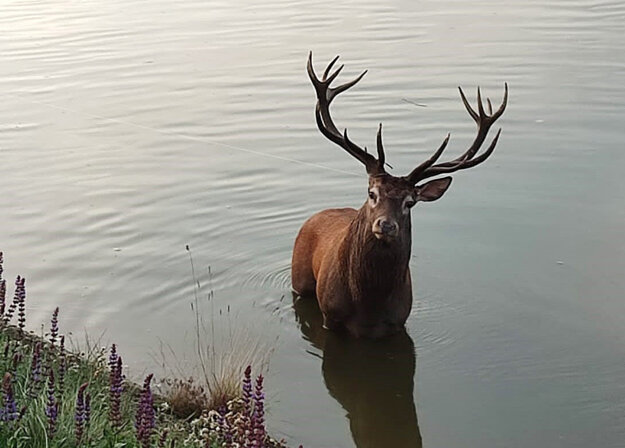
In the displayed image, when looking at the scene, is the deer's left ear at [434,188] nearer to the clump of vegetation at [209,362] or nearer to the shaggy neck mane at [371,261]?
the shaggy neck mane at [371,261]

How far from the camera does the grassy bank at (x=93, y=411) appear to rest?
444cm

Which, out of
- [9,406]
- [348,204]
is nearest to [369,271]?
[348,204]

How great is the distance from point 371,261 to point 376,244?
156mm

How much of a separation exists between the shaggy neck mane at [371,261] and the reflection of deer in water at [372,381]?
0.38 m

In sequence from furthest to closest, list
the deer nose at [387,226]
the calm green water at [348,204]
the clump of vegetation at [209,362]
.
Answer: the deer nose at [387,226] < the calm green water at [348,204] < the clump of vegetation at [209,362]

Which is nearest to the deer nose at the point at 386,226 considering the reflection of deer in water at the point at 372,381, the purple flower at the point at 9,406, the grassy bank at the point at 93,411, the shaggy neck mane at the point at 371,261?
the shaggy neck mane at the point at 371,261

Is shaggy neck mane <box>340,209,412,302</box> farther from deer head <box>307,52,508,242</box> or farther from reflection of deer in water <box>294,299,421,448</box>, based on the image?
reflection of deer in water <box>294,299,421,448</box>

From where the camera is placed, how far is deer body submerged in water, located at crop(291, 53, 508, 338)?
7949mm

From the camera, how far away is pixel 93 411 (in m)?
5.46

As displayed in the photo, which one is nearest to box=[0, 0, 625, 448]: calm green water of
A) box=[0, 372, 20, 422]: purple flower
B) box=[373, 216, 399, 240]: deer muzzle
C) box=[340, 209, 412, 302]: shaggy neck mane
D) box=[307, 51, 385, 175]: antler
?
box=[340, 209, 412, 302]: shaggy neck mane

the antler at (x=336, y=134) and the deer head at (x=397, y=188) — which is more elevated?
the antler at (x=336, y=134)

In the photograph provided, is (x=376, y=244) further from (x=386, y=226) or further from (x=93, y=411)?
(x=93, y=411)

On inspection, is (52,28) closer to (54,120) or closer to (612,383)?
(54,120)

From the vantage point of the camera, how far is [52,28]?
22688 mm
